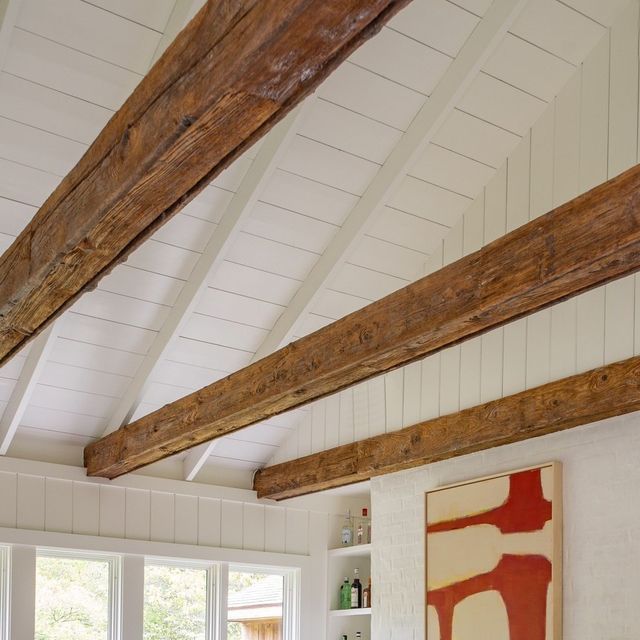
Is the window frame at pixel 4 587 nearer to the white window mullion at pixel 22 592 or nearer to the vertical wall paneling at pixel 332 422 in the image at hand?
the white window mullion at pixel 22 592

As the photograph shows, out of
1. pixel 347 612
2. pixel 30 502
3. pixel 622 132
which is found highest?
pixel 622 132

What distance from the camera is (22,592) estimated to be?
5.14 meters

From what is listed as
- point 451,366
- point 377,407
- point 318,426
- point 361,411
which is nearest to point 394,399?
point 377,407

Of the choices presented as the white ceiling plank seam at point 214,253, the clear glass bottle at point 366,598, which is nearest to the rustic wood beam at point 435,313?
the white ceiling plank seam at point 214,253

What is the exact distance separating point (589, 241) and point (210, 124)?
1.10 metres

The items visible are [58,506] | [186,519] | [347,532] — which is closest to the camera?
[58,506]

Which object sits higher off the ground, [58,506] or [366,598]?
[58,506]

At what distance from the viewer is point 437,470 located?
4.98m

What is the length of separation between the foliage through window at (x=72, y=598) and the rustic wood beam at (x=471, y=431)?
3.77ft

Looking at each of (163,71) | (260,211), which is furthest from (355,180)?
(163,71)

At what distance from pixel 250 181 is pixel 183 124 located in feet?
6.40

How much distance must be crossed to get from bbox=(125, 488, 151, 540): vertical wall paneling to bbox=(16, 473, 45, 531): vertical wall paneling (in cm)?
51

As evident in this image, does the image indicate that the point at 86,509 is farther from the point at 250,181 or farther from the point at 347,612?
the point at 250,181

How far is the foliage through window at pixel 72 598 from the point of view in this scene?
5230 millimetres
